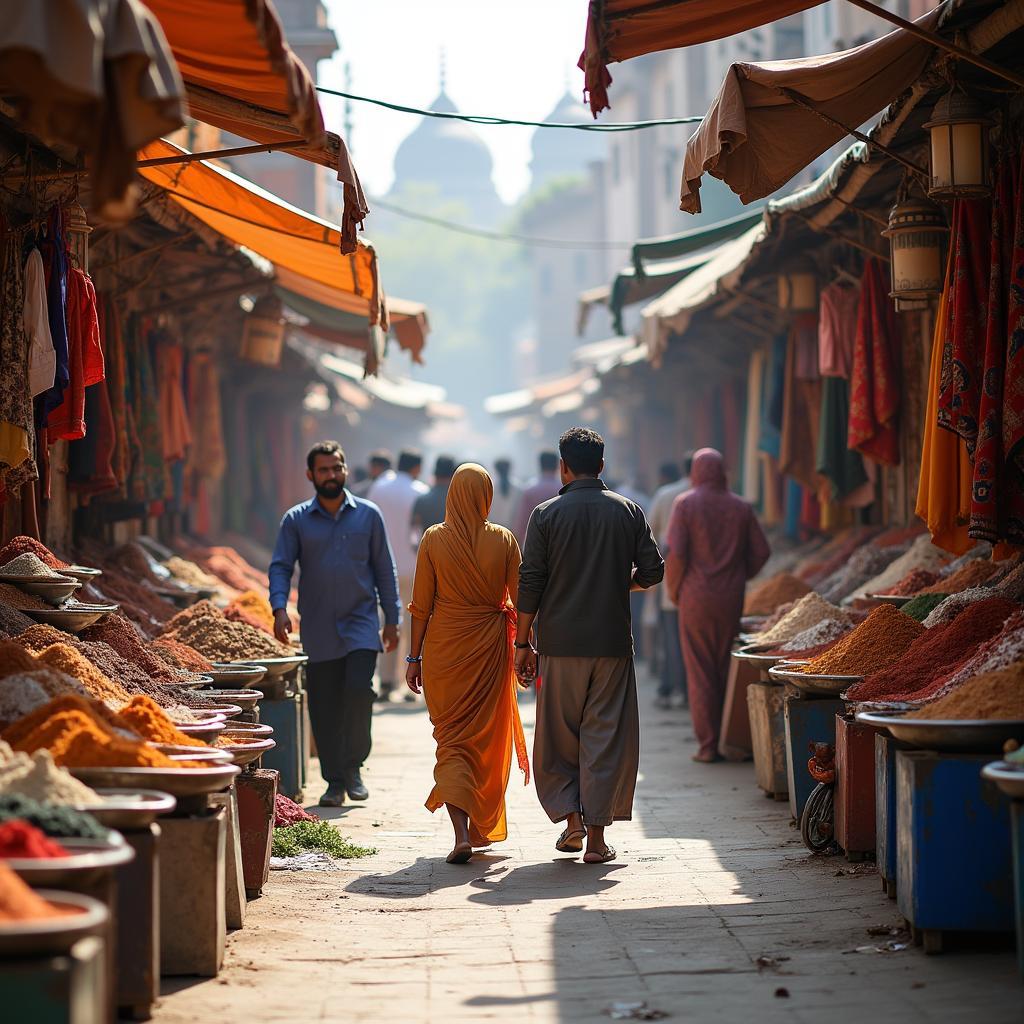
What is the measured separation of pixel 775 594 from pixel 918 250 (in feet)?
13.3

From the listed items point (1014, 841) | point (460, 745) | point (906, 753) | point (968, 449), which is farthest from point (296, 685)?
point (1014, 841)

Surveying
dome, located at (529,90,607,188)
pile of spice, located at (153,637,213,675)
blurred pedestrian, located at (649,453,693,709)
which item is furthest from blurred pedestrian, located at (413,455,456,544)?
dome, located at (529,90,607,188)

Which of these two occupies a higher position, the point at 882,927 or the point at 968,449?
the point at 968,449

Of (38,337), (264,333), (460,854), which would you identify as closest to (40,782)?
(460,854)

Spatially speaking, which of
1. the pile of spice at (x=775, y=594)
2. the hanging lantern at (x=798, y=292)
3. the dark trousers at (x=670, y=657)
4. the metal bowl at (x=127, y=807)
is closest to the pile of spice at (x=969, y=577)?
the pile of spice at (x=775, y=594)

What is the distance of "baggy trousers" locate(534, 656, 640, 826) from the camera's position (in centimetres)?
723

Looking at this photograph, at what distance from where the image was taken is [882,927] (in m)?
5.66

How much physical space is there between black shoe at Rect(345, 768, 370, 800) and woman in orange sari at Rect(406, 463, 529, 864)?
1634 millimetres

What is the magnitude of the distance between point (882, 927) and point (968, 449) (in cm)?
236

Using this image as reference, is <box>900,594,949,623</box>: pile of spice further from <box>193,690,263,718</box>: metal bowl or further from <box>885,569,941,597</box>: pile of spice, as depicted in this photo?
<box>193,690,263,718</box>: metal bowl

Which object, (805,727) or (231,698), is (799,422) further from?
(231,698)

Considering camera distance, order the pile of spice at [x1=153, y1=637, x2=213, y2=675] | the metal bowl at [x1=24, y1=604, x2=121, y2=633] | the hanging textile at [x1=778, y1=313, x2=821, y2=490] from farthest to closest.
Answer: the hanging textile at [x1=778, y1=313, x2=821, y2=490] < the pile of spice at [x1=153, y1=637, x2=213, y2=675] < the metal bowl at [x1=24, y1=604, x2=121, y2=633]

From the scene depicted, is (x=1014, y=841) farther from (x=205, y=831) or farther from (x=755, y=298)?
(x=755, y=298)

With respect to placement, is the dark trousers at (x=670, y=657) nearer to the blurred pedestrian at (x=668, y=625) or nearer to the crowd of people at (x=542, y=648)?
the blurred pedestrian at (x=668, y=625)
